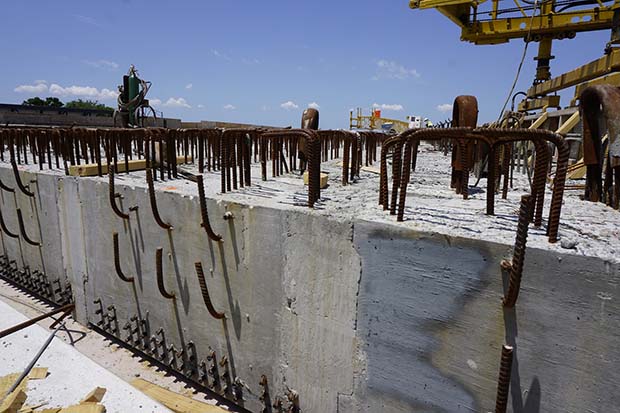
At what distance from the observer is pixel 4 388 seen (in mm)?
→ 2396

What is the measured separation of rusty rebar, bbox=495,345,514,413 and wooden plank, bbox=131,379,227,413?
295cm

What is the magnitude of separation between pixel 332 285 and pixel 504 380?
54.3 inches

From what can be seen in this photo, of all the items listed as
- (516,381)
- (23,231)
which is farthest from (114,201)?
(516,381)

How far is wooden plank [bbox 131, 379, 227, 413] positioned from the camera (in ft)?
13.3

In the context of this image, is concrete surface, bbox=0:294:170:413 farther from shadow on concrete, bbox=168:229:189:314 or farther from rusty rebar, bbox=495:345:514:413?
rusty rebar, bbox=495:345:514:413

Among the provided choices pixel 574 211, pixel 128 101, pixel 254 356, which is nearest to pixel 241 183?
pixel 254 356

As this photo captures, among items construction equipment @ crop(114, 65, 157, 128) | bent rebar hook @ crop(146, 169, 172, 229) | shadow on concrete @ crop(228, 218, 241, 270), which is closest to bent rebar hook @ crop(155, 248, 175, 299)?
bent rebar hook @ crop(146, 169, 172, 229)

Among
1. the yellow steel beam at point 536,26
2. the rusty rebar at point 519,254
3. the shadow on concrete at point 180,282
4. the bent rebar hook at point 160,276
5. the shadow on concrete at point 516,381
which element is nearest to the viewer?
the rusty rebar at point 519,254

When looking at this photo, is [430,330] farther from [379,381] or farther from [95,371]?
[95,371]

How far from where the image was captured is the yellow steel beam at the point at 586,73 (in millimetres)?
8320

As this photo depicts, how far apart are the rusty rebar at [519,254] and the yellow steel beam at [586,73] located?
8904 mm

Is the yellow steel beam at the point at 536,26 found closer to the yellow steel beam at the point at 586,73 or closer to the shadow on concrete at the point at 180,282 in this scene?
the yellow steel beam at the point at 586,73

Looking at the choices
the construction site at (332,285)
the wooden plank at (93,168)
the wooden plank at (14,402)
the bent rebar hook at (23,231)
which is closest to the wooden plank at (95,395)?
the construction site at (332,285)

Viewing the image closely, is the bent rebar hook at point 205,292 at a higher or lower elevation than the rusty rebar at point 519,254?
lower
